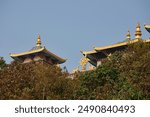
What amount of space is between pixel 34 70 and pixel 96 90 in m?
3.83

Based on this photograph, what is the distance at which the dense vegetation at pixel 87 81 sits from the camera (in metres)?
22.6

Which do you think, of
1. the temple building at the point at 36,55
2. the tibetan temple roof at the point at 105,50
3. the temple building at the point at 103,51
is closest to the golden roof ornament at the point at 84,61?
the temple building at the point at 103,51

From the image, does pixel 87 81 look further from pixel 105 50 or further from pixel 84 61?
pixel 84 61

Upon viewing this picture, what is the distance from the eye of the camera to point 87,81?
27406mm

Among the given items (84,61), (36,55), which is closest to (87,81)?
(84,61)

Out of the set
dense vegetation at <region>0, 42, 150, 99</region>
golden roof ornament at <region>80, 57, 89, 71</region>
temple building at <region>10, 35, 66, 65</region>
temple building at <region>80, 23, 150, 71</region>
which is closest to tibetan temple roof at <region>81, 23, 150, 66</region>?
temple building at <region>80, 23, 150, 71</region>

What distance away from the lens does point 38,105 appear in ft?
28.8

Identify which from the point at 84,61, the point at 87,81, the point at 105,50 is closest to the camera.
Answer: the point at 87,81

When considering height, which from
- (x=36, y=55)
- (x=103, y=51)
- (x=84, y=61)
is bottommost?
(x=84, y=61)

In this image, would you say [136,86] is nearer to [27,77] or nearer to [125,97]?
[125,97]

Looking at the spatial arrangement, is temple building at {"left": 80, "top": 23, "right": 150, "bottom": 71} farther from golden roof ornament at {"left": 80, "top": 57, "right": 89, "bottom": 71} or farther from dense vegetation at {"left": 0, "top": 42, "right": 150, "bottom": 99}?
dense vegetation at {"left": 0, "top": 42, "right": 150, "bottom": 99}

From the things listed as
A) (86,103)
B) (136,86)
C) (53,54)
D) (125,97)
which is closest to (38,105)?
(86,103)

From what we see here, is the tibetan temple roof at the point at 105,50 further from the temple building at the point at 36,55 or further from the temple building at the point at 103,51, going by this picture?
the temple building at the point at 36,55

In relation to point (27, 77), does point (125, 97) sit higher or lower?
lower
